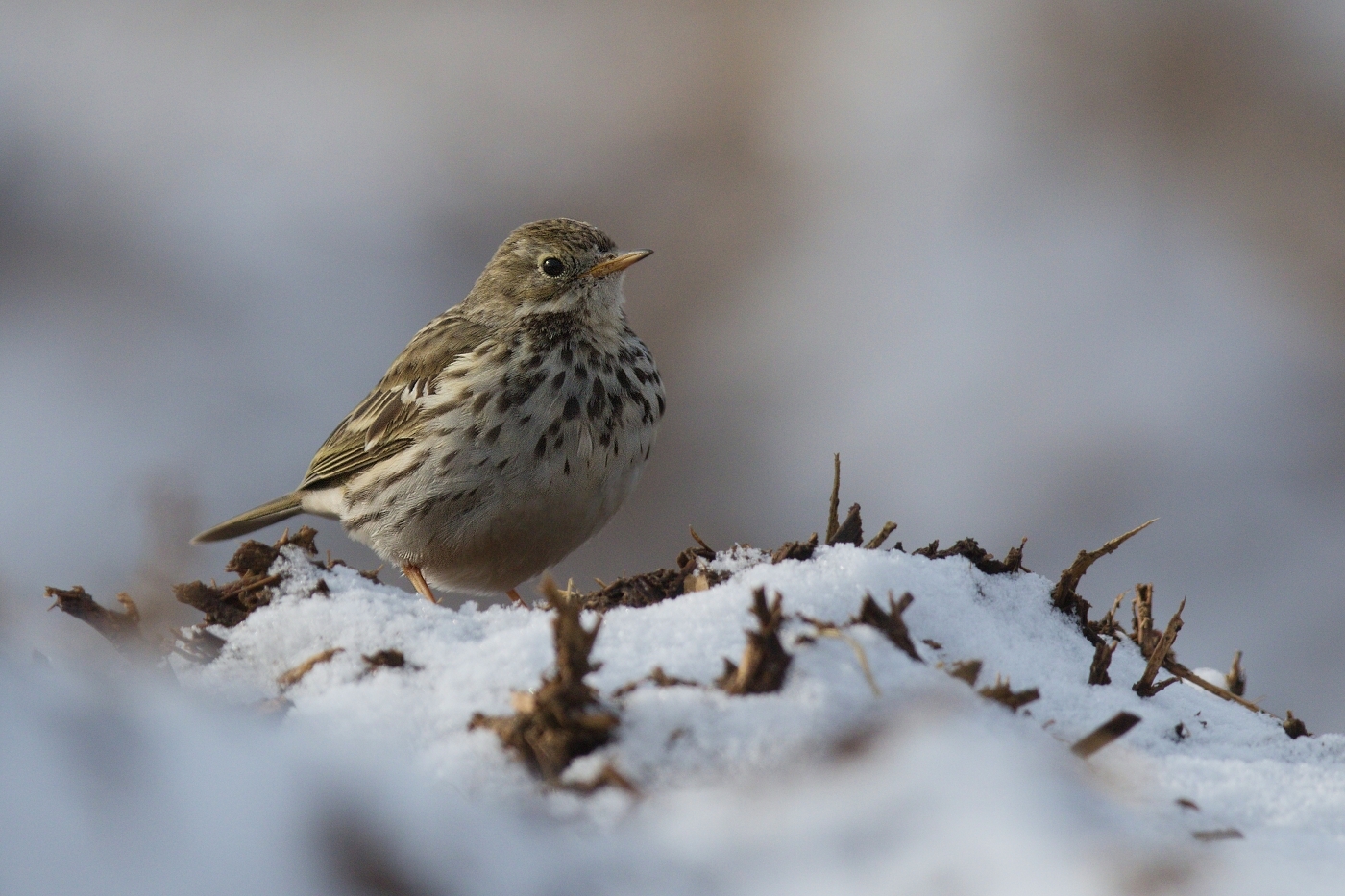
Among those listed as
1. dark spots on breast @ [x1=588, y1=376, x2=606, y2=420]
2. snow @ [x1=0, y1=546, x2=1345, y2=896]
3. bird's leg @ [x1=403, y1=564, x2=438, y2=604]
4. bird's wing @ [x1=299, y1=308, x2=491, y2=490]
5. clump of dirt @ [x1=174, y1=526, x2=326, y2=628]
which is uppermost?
bird's wing @ [x1=299, y1=308, x2=491, y2=490]

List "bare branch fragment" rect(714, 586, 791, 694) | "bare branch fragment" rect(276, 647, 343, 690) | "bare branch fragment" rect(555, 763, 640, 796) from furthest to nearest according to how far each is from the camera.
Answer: "bare branch fragment" rect(276, 647, 343, 690)
"bare branch fragment" rect(714, 586, 791, 694)
"bare branch fragment" rect(555, 763, 640, 796)

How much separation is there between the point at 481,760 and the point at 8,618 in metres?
0.88

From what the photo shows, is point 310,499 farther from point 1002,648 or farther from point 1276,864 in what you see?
point 1276,864

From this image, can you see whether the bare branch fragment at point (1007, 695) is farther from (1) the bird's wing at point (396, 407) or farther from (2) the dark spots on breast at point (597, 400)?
(1) the bird's wing at point (396, 407)

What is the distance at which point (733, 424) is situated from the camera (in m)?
11.8

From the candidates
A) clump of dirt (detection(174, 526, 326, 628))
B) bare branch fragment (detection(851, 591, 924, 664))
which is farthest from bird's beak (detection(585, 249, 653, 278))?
bare branch fragment (detection(851, 591, 924, 664))

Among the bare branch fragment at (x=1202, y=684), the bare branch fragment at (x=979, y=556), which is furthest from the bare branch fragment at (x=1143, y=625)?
the bare branch fragment at (x=979, y=556)

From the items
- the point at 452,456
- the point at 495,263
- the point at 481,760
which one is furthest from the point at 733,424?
the point at 481,760

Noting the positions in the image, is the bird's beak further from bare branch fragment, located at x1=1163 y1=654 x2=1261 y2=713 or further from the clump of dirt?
bare branch fragment, located at x1=1163 y1=654 x2=1261 y2=713

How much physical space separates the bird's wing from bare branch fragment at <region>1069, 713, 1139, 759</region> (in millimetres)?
3756

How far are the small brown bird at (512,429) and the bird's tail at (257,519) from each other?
536mm

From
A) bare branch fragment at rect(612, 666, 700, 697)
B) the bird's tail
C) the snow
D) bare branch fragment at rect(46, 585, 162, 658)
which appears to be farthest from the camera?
the bird's tail

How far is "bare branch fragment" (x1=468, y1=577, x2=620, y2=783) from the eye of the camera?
2.24 meters

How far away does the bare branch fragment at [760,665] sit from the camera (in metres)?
2.34
